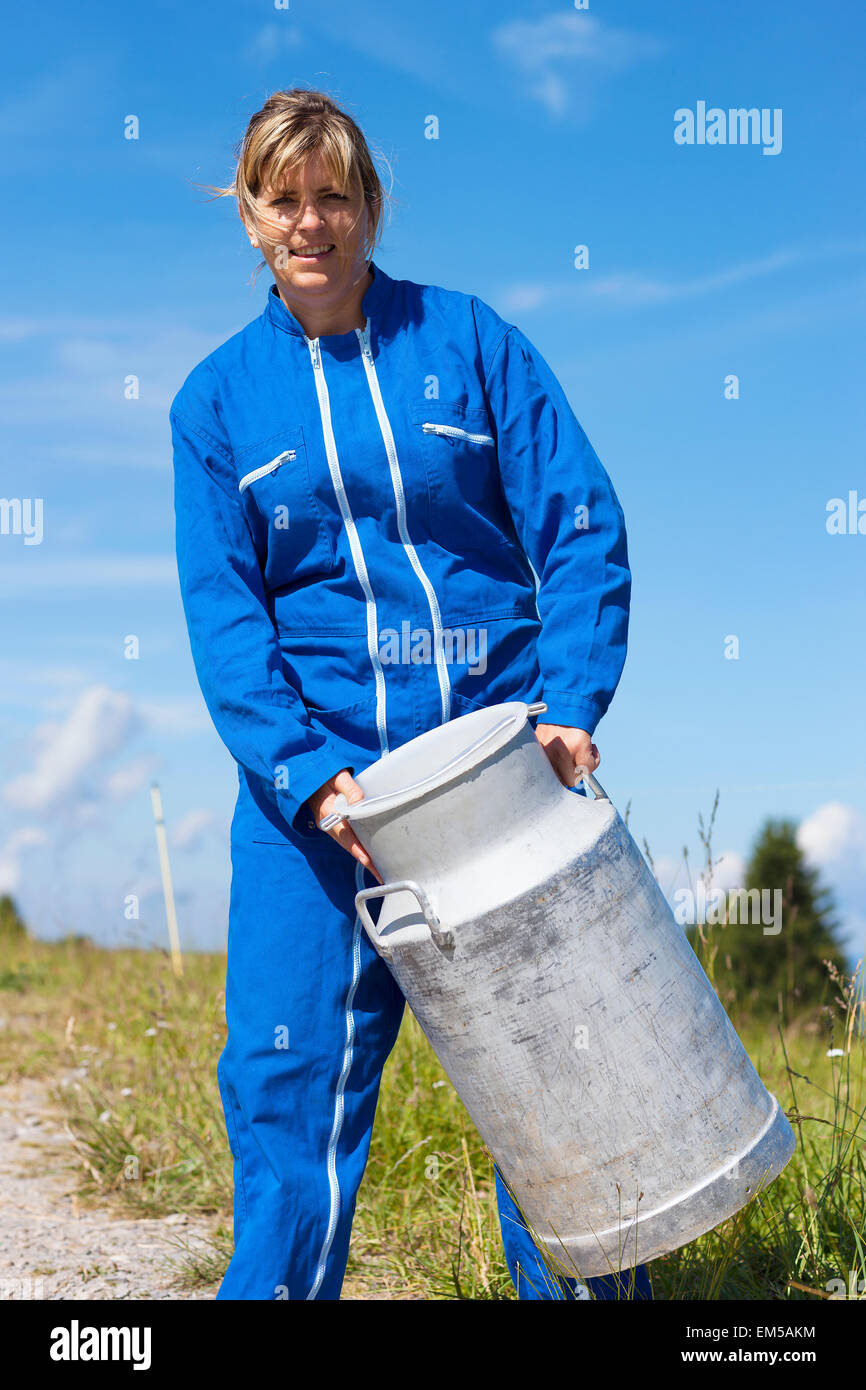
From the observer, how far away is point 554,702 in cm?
233

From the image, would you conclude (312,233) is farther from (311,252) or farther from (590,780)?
(590,780)

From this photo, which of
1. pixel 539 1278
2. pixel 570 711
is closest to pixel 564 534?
pixel 570 711

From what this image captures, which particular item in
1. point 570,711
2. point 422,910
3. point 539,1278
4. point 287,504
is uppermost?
point 287,504

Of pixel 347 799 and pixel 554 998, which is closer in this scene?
pixel 554 998

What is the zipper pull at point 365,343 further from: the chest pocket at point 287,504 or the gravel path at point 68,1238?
the gravel path at point 68,1238

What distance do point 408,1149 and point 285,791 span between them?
197cm

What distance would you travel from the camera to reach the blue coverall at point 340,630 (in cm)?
233

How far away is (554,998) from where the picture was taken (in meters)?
2.04

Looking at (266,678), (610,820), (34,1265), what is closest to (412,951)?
(610,820)

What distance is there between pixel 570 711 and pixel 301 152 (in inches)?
46.5

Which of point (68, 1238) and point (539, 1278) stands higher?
point (539, 1278)

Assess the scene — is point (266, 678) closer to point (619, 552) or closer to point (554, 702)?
point (554, 702)

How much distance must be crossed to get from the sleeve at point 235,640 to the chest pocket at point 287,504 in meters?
0.05

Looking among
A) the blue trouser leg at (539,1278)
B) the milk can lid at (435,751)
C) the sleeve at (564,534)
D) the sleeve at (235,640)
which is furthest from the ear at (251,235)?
the blue trouser leg at (539,1278)
